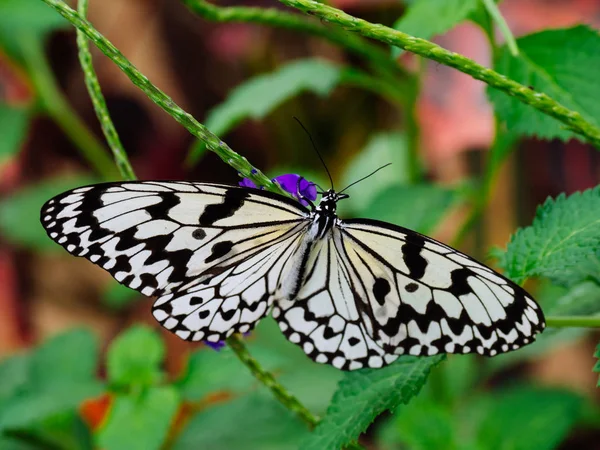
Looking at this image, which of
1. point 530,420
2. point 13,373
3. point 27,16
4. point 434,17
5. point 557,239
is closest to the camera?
point 557,239

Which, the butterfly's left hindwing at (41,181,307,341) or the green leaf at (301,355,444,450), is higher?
the butterfly's left hindwing at (41,181,307,341)

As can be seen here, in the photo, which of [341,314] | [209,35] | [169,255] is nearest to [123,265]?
[169,255]

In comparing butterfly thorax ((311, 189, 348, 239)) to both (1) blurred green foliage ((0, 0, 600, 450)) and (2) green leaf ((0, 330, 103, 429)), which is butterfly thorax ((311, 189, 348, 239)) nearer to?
(1) blurred green foliage ((0, 0, 600, 450))

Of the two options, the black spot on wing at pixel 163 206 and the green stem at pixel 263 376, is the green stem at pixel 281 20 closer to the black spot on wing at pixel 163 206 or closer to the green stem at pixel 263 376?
the black spot on wing at pixel 163 206

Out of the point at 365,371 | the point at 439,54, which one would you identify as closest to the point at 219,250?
the point at 365,371

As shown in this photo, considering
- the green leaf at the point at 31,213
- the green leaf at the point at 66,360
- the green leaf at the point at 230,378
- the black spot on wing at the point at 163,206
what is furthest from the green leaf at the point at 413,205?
the green leaf at the point at 31,213

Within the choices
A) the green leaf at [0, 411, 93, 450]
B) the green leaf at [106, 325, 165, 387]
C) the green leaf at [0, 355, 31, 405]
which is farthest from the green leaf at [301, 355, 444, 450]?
the green leaf at [0, 355, 31, 405]

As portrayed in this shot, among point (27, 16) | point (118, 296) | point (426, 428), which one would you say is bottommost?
point (426, 428)

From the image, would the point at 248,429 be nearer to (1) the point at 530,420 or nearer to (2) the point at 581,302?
(1) the point at 530,420
